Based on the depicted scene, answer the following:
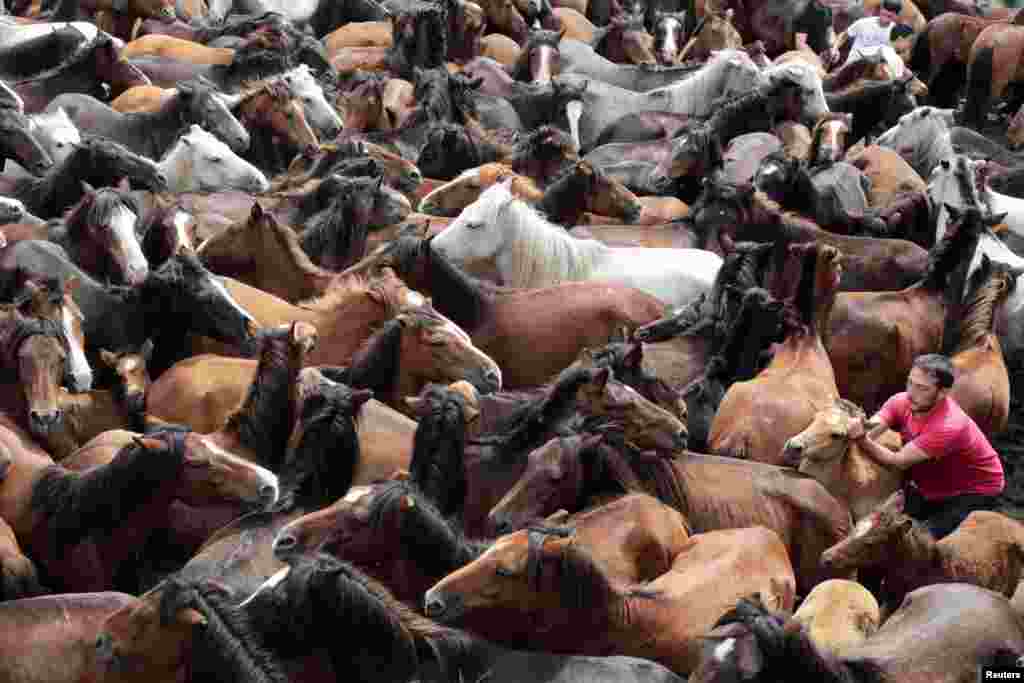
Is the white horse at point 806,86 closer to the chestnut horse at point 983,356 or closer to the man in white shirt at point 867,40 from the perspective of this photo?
the man in white shirt at point 867,40

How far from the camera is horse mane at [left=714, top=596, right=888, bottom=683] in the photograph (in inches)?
141

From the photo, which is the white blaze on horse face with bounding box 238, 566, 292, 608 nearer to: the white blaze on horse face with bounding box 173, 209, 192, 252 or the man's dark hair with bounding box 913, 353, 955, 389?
the man's dark hair with bounding box 913, 353, 955, 389

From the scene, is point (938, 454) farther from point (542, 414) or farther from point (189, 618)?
point (189, 618)

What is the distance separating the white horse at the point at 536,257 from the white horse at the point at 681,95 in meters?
3.49

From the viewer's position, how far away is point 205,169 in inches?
318

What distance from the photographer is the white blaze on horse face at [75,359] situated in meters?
5.49

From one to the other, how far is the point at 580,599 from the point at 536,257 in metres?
2.94

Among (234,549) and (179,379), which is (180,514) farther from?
(179,379)

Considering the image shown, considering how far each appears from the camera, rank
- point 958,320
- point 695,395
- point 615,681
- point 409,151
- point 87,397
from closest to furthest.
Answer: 1. point 615,681
2. point 87,397
3. point 695,395
4. point 958,320
5. point 409,151

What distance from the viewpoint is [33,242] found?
636cm

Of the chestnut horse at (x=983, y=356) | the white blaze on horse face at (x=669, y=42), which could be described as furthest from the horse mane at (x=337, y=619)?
the white blaze on horse face at (x=669, y=42)

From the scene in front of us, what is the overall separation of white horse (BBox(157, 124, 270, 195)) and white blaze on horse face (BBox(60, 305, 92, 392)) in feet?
8.41

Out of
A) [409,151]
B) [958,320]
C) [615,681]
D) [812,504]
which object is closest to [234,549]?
[615,681]

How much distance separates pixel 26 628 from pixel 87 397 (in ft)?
5.81
